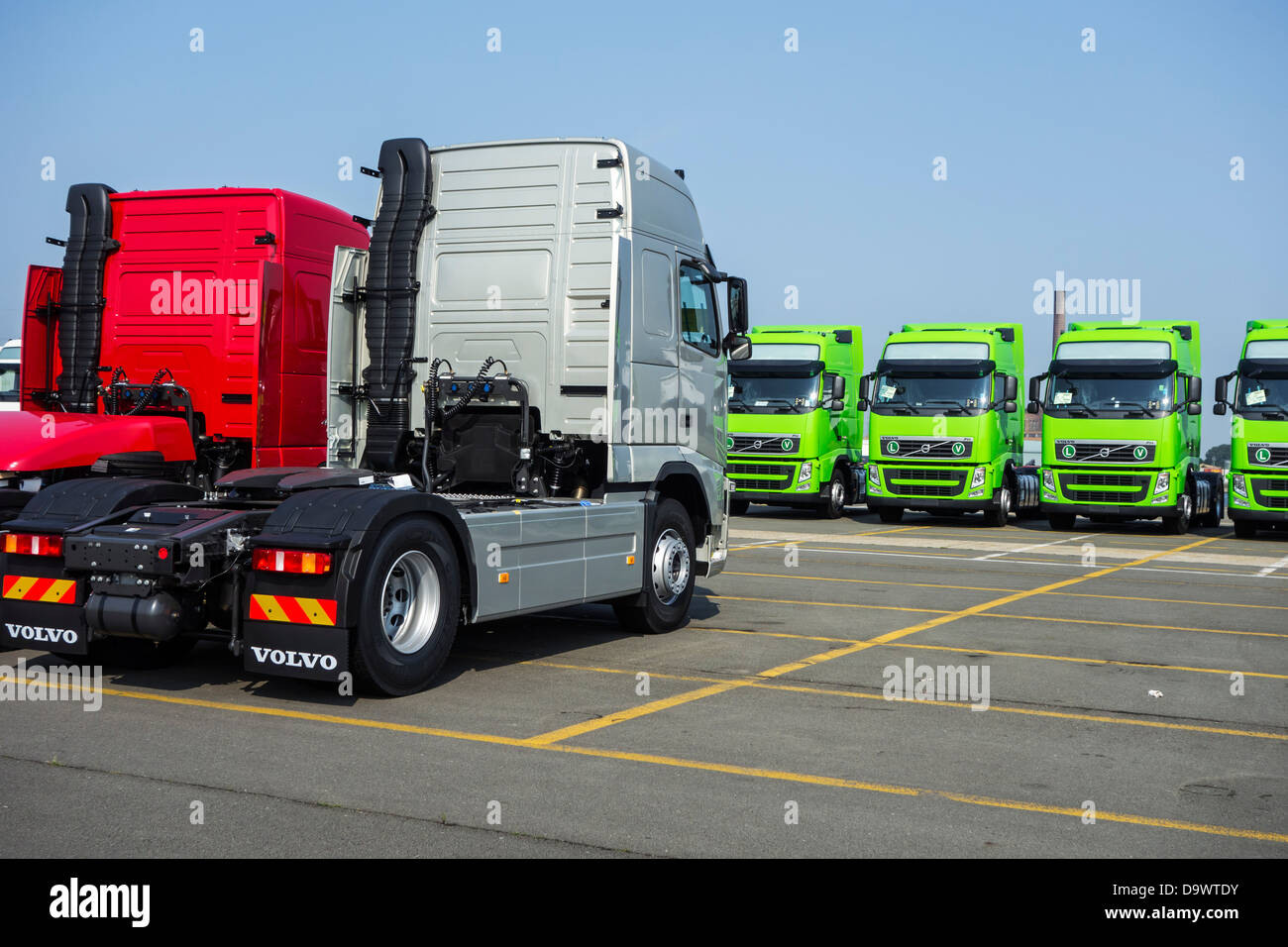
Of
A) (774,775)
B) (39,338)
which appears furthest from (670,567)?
(39,338)

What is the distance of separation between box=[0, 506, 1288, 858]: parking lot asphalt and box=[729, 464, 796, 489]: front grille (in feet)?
45.4

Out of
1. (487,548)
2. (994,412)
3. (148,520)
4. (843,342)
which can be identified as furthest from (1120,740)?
(843,342)

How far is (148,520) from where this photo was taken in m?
7.68

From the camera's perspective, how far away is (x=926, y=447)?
2395 cm

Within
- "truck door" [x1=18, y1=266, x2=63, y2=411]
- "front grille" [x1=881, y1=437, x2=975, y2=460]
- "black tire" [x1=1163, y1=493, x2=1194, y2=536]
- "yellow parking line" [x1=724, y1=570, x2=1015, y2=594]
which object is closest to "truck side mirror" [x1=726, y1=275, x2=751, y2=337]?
"yellow parking line" [x1=724, y1=570, x2=1015, y2=594]

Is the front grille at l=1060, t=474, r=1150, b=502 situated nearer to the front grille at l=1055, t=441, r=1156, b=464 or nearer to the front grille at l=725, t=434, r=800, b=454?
the front grille at l=1055, t=441, r=1156, b=464

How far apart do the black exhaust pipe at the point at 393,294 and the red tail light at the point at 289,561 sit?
285cm

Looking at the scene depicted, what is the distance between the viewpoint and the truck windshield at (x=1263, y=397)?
72.7 ft

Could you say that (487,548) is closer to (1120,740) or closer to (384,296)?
(384,296)

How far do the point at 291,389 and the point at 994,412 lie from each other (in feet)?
51.2

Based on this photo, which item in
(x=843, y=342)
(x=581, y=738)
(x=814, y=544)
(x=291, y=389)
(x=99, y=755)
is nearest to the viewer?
(x=99, y=755)

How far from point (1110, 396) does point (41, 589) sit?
19.5 metres

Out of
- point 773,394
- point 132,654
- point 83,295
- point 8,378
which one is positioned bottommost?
point 132,654

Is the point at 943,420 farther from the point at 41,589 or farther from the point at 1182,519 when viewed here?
the point at 41,589
